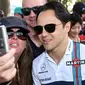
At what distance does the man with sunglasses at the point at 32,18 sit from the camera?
317cm

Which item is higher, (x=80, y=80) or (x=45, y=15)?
(x=45, y=15)

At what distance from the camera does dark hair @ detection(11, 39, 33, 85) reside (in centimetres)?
269

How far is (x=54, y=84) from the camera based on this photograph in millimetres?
2525

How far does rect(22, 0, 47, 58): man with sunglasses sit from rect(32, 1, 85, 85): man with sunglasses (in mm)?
312

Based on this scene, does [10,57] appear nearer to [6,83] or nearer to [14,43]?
[6,83]

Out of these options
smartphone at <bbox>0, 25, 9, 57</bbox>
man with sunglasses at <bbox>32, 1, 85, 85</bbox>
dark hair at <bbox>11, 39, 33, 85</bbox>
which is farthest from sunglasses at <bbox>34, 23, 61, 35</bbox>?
smartphone at <bbox>0, 25, 9, 57</bbox>

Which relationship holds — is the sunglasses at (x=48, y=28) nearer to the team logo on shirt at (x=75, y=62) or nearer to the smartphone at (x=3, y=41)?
the team logo on shirt at (x=75, y=62)

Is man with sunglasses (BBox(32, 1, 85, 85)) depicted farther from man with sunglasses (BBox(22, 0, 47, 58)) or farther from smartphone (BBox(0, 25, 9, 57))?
smartphone (BBox(0, 25, 9, 57))

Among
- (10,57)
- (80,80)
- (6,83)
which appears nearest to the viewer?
(10,57)

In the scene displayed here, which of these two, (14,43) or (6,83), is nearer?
(6,83)

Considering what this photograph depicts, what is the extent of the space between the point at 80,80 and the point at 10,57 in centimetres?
128

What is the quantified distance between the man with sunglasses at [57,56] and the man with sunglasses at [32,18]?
0.31 metres

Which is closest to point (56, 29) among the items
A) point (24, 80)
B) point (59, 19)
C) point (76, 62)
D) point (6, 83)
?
point (59, 19)

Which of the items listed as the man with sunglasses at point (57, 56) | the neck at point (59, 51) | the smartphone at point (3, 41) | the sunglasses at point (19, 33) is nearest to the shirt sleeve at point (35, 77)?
the man with sunglasses at point (57, 56)
